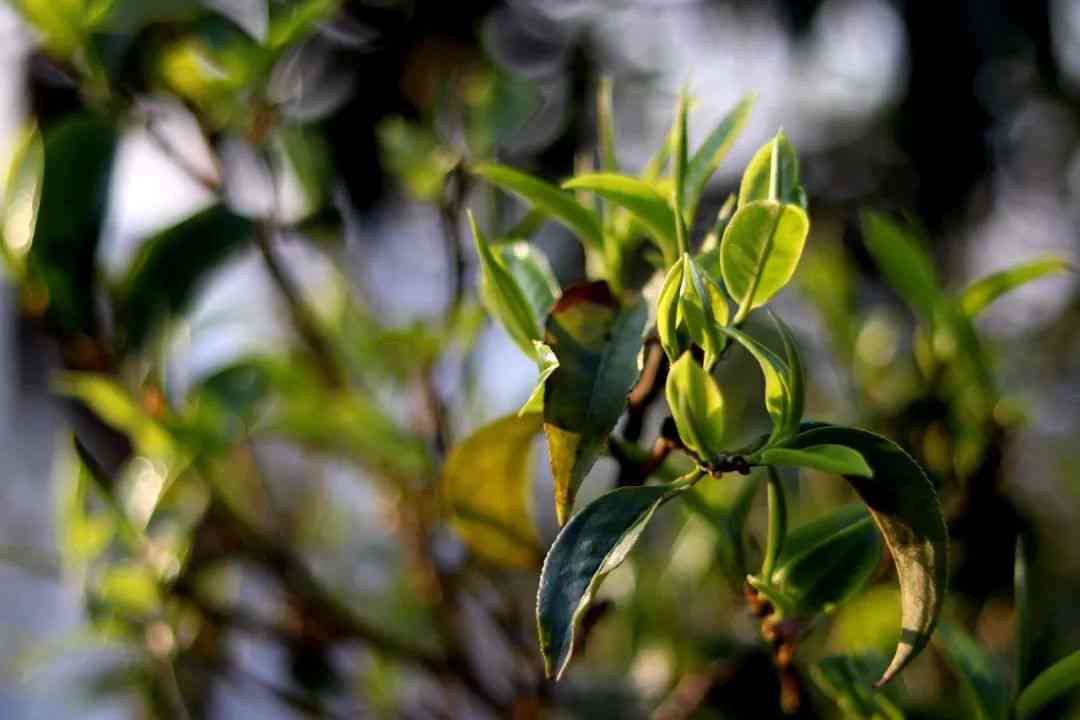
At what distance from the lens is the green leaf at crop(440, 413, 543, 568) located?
1.31 feet

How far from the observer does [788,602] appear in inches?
13.1

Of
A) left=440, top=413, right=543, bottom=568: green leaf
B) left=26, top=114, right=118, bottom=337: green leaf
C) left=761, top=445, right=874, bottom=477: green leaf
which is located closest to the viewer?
left=761, top=445, right=874, bottom=477: green leaf

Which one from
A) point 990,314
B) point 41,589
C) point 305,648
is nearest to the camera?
point 305,648

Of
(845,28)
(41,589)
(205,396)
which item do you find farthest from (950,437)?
(41,589)

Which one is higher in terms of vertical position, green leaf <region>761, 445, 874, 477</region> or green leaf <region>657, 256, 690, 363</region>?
green leaf <region>657, 256, 690, 363</region>

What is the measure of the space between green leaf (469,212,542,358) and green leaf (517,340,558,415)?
0.02m

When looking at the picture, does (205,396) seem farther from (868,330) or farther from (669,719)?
(868,330)

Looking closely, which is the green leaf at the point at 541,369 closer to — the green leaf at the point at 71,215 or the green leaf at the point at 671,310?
the green leaf at the point at 671,310

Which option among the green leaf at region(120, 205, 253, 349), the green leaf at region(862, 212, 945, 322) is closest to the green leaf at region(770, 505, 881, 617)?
the green leaf at region(862, 212, 945, 322)

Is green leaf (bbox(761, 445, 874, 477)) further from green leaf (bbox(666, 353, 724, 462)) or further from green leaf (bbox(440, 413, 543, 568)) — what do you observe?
green leaf (bbox(440, 413, 543, 568))

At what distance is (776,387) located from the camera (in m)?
0.29

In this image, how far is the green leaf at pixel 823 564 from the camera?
337 mm

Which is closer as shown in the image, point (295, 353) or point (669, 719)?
point (669, 719)

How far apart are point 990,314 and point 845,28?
16.7 inches
